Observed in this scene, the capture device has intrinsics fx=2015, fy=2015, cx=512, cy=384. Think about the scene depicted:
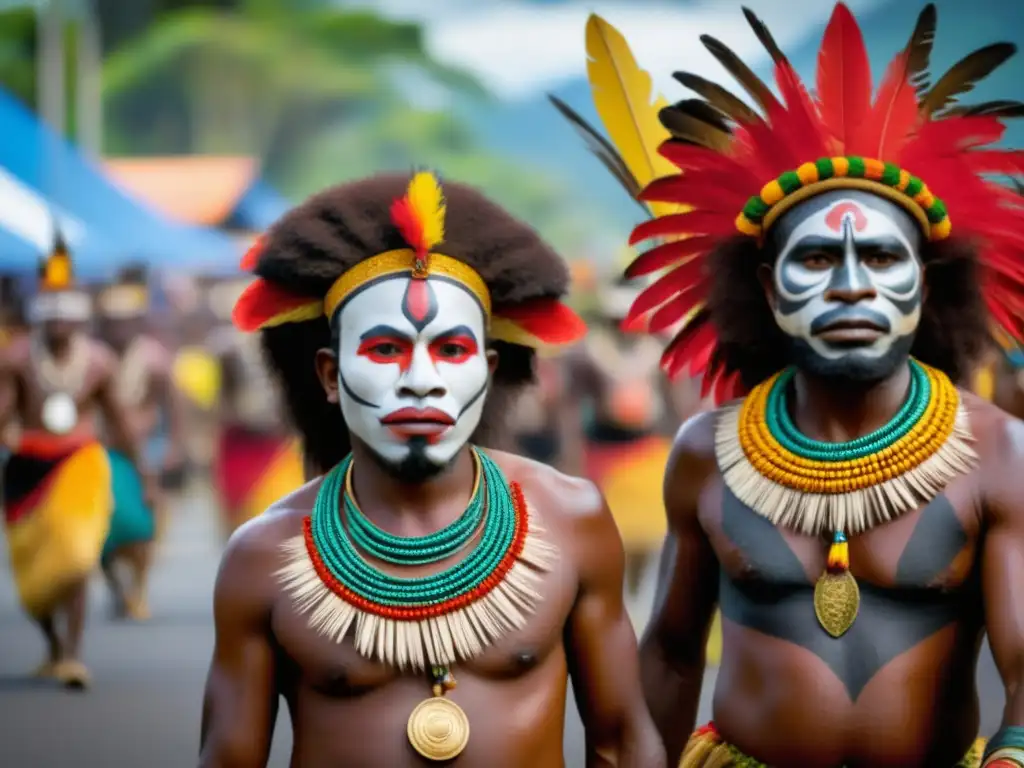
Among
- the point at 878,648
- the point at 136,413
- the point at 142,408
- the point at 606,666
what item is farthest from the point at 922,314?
the point at 142,408

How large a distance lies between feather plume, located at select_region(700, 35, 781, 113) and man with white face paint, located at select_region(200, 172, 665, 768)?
0.75m

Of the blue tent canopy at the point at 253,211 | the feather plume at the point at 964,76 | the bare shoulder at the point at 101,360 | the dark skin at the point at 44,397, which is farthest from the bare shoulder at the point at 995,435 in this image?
the blue tent canopy at the point at 253,211

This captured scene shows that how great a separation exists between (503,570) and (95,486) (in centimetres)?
637

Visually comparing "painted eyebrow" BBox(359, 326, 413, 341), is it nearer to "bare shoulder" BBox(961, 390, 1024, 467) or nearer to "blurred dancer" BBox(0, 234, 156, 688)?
"bare shoulder" BBox(961, 390, 1024, 467)

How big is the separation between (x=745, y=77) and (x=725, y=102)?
79 millimetres

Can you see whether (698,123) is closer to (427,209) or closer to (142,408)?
(427,209)

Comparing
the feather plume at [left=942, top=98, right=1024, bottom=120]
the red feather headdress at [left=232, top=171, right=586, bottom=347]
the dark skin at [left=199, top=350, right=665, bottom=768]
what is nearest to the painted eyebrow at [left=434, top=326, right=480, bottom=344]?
the red feather headdress at [left=232, top=171, right=586, bottom=347]

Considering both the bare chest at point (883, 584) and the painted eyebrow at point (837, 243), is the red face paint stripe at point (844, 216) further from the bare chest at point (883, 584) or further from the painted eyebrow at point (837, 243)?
the bare chest at point (883, 584)

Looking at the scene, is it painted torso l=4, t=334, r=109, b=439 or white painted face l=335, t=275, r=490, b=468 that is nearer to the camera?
white painted face l=335, t=275, r=490, b=468

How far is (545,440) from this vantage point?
16.3 metres

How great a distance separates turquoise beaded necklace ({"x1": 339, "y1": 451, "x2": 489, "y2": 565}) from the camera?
4.43 metres

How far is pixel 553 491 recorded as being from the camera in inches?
181

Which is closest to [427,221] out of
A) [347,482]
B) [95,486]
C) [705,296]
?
[347,482]

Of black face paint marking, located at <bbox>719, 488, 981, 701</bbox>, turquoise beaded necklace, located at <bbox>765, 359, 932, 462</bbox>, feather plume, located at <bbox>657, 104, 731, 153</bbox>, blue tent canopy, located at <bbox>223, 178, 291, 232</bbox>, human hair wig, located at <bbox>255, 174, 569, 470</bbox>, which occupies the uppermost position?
feather plume, located at <bbox>657, 104, 731, 153</bbox>
